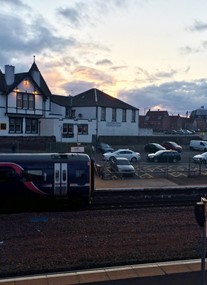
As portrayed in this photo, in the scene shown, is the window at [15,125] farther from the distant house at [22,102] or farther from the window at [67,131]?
the window at [67,131]

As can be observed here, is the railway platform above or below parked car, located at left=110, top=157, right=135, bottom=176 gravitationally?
below

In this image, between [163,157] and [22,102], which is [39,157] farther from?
[22,102]

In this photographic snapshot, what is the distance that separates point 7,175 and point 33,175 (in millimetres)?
1120

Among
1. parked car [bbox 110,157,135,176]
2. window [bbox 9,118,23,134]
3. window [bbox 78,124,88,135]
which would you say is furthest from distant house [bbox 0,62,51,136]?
parked car [bbox 110,157,135,176]

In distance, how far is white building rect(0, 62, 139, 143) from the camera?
4988 cm

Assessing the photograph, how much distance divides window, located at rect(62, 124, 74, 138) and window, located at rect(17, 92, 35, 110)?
5718 millimetres

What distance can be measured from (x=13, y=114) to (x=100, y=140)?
1497 centimetres

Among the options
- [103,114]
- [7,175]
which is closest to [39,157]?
[7,175]

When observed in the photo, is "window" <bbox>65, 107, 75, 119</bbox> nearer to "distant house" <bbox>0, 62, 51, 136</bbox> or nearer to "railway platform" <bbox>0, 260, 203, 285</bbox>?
"distant house" <bbox>0, 62, 51, 136</bbox>

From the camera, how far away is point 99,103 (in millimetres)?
63656

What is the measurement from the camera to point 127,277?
8477 mm

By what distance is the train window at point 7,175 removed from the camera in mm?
16188

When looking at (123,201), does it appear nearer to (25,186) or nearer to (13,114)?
(25,186)

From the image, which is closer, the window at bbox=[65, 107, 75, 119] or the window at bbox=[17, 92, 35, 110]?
the window at bbox=[17, 92, 35, 110]
